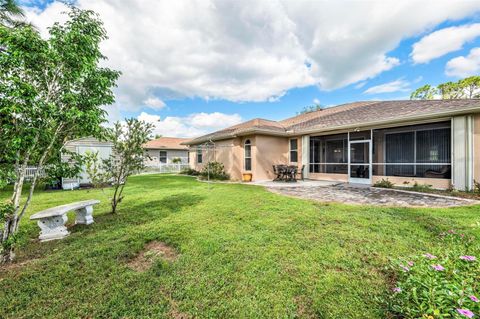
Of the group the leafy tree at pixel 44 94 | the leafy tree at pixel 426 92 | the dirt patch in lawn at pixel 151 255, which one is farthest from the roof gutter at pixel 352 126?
the leafy tree at pixel 426 92

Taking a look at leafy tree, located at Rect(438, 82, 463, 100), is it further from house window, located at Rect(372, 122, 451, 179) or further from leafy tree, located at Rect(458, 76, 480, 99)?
house window, located at Rect(372, 122, 451, 179)

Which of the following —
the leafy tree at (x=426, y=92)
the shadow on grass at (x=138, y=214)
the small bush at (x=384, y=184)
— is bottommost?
the shadow on grass at (x=138, y=214)

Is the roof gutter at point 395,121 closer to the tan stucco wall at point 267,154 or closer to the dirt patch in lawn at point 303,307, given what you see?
the tan stucco wall at point 267,154

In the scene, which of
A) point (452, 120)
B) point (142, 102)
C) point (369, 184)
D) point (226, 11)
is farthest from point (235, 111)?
point (452, 120)

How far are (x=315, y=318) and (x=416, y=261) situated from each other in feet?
6.03

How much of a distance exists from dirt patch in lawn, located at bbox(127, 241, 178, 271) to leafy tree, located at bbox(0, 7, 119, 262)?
6.41 feet

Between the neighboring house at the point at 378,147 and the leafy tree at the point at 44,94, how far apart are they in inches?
342

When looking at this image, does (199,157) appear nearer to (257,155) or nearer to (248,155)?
(248,155)

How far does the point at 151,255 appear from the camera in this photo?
333 cm

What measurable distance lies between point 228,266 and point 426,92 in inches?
1598

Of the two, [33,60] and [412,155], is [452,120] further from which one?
[33,60]

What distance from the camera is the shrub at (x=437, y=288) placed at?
1728mm

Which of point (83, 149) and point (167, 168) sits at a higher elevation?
point (83, 149)

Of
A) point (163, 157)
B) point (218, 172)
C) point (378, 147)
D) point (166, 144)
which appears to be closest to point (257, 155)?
point (218, 172)
